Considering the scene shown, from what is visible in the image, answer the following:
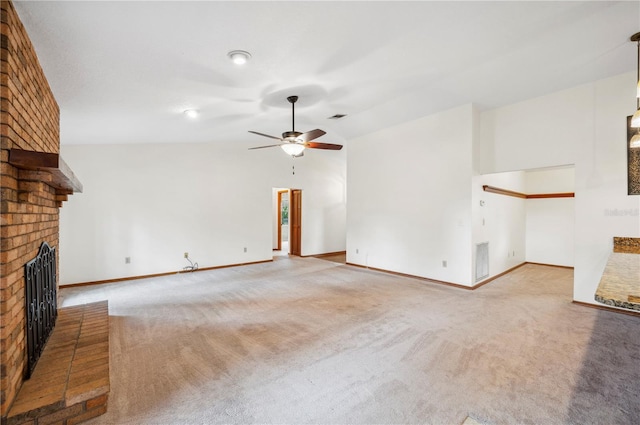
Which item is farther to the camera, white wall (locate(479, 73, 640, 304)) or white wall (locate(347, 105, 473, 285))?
white wall (locate(347, 105, 473, 285))

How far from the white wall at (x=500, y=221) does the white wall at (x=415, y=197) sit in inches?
14.9

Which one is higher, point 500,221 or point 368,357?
point 500,221

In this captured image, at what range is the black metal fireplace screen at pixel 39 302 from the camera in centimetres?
217

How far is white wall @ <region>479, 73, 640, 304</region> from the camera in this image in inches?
150

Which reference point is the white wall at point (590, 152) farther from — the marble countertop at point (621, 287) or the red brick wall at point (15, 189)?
the red brick wall at point (15, 189)

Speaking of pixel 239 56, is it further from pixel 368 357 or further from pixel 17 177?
pixel 368 357

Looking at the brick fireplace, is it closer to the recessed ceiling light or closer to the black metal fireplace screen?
the black metal fireplace screen

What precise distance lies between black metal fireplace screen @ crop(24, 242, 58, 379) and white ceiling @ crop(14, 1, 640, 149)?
5.25ft

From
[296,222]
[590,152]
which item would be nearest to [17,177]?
[590,152]

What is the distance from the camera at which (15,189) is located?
1.88 metres

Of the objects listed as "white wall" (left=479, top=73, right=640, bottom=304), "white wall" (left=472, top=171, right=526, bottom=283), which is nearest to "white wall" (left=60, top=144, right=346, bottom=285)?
"white wall" (left=472, top=171, right=526, bottom=283)

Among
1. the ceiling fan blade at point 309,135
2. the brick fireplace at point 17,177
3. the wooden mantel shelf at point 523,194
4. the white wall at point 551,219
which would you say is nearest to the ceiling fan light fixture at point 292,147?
the ceiling fan blade at point 309,135

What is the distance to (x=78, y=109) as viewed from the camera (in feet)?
11.5

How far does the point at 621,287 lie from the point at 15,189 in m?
3.48
